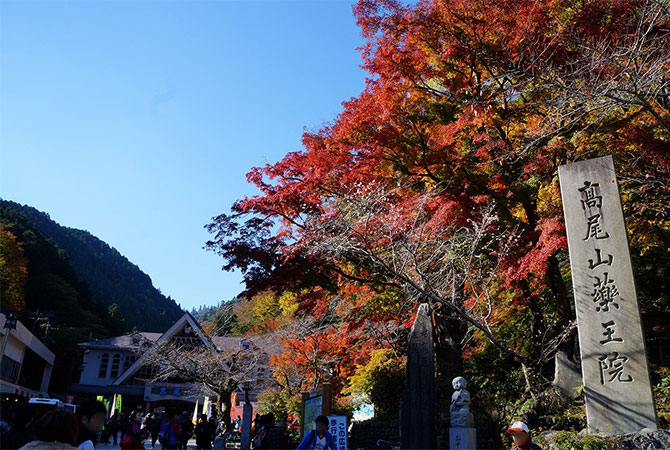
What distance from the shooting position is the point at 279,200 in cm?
1307

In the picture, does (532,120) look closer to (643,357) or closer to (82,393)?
(643,357)

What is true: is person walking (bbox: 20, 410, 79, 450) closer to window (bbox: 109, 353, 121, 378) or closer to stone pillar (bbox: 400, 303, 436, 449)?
stone pillar (bbox: 400, 303, 436, 449)

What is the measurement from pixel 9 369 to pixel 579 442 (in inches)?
1194

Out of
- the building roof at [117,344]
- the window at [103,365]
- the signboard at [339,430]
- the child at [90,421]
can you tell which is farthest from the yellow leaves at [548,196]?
the window at [103,365]

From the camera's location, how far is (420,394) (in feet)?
29.4

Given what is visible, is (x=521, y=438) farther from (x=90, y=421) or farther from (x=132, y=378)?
(x=132, y=378)

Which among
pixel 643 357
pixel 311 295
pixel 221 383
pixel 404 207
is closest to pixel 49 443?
pixel 643 357

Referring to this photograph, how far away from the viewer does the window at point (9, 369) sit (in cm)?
2505

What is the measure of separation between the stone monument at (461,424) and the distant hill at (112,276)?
223 ft

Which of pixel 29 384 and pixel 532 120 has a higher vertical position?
pixel 532 120

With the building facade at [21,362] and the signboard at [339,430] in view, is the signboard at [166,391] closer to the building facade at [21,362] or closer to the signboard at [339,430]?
the building facade at [21,362]

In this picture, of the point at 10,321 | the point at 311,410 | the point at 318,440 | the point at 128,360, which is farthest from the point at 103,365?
the point at 318,440

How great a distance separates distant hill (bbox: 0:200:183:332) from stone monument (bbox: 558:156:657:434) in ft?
229

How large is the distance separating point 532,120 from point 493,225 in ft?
8.93
